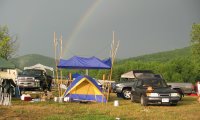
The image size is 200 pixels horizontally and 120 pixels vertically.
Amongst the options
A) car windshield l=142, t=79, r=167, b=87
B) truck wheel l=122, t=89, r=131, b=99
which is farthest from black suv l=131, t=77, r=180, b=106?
truck wheel l=122, t=89, r=131, b=99

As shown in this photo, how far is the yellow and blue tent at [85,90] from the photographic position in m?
23.1

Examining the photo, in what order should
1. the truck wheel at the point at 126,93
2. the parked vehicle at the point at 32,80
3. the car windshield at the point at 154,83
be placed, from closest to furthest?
the car windshield at the point at 154,83, the truck wheel at the point at 126,93, the parked vehicle at the point at 32,80

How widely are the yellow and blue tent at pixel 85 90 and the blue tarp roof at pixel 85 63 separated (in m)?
0.81

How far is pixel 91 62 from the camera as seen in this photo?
2308 centimetres

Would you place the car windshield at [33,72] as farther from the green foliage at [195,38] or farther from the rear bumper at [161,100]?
the green foliage at [195,38]

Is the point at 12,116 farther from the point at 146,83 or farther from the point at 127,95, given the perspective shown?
the point at 127,95

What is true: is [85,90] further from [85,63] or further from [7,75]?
[7,75]

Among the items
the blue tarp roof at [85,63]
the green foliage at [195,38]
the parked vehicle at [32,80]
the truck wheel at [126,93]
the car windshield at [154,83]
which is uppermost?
the green foliage at [195,38]

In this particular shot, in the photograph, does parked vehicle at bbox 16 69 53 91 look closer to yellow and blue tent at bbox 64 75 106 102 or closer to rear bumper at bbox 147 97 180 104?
yellow and blue tent at bbox 64 75 106 102

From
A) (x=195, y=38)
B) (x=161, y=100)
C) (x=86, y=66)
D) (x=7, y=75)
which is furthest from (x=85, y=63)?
(x=195, y=38)

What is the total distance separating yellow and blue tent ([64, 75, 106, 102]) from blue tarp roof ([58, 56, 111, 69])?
0.81 metres

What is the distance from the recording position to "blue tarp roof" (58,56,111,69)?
74.8ft

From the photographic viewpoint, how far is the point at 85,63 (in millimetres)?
23141

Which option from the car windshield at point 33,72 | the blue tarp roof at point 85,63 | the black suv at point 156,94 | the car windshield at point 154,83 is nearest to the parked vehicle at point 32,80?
the car windshield at point 33,72
